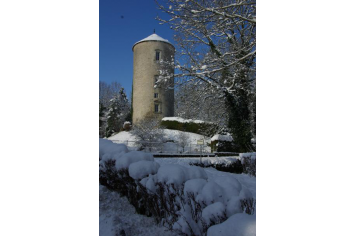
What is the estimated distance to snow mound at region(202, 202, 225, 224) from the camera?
1296 millimetres

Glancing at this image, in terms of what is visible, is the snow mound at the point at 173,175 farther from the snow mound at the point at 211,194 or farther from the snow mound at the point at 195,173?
the snow mound at the point at 211,194

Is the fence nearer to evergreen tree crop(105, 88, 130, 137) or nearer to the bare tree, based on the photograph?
evergreen tree crop(105, 88, 130, 137)

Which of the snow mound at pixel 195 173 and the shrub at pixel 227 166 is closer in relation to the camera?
the snow mound at pixel 195 173

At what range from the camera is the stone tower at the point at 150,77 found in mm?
2950

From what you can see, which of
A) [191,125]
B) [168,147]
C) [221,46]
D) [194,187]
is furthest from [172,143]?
[194,187]

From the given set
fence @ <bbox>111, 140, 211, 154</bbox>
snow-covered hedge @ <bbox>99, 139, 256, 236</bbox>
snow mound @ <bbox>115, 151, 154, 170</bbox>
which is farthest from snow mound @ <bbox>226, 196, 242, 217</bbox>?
fence @ <bbox>111, 140, 211, 154</bbox>

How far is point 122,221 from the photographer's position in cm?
205

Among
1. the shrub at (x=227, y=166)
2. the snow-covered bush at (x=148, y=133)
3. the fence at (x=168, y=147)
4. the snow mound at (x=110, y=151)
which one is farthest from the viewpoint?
the snow-covered bush at (x=148, y=133)

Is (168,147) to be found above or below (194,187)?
below

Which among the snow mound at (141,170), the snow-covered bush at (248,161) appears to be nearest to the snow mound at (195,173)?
the snow mound at (141,170)

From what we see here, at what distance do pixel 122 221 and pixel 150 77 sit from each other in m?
4.00

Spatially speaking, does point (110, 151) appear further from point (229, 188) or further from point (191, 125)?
point (191, 125)
